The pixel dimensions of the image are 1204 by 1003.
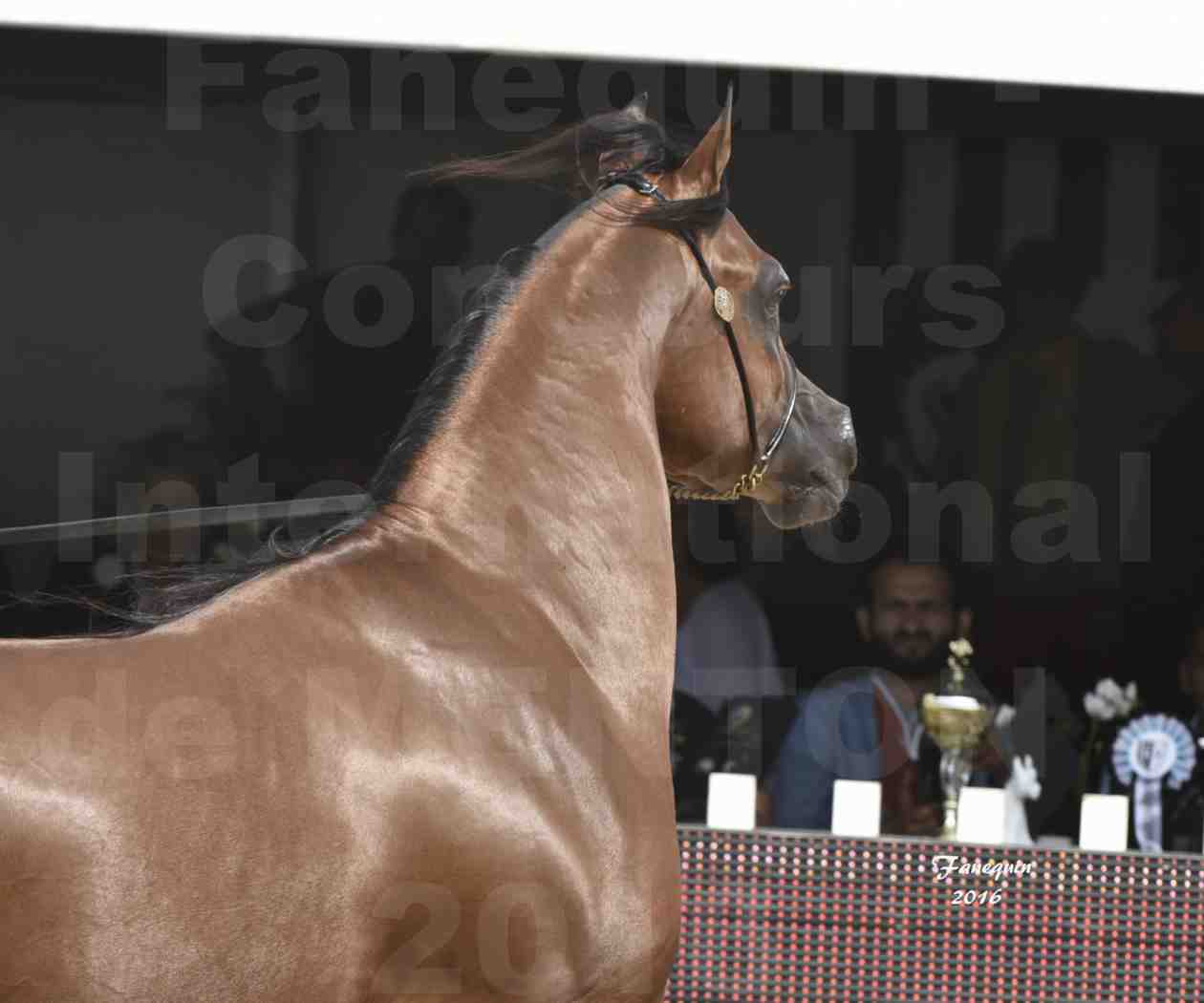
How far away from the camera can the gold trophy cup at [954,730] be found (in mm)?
4680

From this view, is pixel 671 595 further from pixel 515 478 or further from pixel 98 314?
pixel 98 314

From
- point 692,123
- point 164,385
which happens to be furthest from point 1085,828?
point 164,385

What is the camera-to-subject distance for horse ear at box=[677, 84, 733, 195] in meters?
2.58

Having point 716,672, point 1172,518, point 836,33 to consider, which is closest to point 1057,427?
point 1172,518

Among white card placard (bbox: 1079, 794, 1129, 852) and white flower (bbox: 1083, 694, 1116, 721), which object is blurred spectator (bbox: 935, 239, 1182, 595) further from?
white card placard (bbox: 1079, 794, 1129, 852)

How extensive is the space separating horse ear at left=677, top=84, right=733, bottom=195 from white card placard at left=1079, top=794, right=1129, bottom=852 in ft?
8.01

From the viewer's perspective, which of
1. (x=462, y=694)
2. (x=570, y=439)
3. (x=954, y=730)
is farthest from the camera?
(x=954, y=730)

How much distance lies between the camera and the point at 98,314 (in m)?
5.65

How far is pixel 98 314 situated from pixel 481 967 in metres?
3.97

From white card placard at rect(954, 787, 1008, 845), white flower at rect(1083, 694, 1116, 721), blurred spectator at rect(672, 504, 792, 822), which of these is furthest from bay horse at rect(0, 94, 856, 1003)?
white flower at rect(1083, 694, 1116, 721)

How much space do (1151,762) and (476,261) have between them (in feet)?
9.47

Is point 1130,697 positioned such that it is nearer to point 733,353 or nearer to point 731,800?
point 731,800

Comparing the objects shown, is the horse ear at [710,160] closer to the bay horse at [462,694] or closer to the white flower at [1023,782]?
the bay horse at [462,694]

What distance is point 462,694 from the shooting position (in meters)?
2.27
